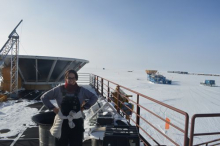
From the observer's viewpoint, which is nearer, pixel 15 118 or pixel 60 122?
pixel 60 122

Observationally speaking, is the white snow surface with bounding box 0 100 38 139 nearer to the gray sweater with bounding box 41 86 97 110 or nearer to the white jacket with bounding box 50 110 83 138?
the gray sweater with bounding box 41 86 97 110

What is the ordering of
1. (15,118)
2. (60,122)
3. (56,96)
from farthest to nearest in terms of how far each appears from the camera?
(15,118), (56,96), (60,122)

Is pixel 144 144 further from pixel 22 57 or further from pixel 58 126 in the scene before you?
pixel 22 57

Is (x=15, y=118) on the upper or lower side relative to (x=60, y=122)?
lower

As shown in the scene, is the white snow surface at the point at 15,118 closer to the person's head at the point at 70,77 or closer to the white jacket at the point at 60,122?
the white jacket at the point at 60,122

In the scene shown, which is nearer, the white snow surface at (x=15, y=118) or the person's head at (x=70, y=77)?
A: the person's head at (x=70, y=77)

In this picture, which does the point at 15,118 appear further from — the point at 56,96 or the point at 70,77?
the point at 70,77

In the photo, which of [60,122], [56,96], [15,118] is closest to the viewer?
[60,122]

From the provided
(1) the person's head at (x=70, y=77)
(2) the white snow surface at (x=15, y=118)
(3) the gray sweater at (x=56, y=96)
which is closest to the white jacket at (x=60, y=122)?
(3) the gray sweater at (x=56, y=96)

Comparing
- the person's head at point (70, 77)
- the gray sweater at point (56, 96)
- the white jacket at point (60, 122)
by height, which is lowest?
the white jacket at point (60, 122)

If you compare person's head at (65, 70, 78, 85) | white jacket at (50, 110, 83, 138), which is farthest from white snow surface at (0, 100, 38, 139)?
person's head at (65, 70, 78, 85)

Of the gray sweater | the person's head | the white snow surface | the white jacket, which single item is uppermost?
the person's head

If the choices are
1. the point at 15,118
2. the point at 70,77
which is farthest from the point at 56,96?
the point at 15,118

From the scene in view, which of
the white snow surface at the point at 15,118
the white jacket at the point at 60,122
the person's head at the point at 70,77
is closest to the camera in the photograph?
the white jacket at the point at 60,122
